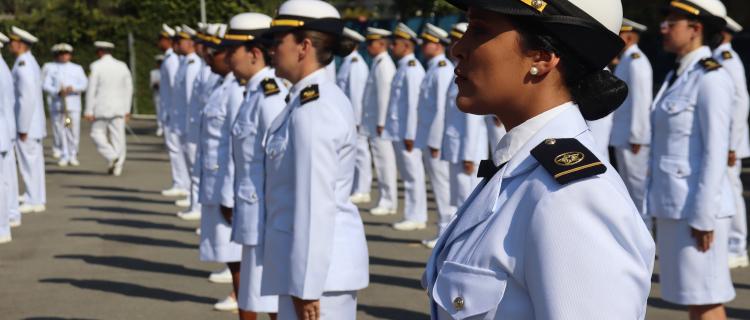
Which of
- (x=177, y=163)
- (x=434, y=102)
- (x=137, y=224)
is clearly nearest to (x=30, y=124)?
(x=137, y=224)

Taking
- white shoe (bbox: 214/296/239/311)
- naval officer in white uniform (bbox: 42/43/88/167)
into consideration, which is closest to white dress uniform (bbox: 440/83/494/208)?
white shoe (bbox: 214/296/239/311)

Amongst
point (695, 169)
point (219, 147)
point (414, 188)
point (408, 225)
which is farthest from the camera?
point (414, 188)

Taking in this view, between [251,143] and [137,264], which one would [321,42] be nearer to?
[251,143]

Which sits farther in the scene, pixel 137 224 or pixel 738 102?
pixel 137 224

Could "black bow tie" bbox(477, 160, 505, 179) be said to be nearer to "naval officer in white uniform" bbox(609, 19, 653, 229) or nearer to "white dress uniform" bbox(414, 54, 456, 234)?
"naval officer in white uniform" bbox(609, 19, 653, 229)

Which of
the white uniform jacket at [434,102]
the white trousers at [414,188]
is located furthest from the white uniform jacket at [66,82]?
the white uniform jacket at [434,102]

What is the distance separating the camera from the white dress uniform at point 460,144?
32.4 ft

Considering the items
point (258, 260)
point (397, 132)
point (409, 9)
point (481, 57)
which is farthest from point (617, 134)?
point (409, 9)

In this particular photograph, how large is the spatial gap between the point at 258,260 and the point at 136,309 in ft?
8.49

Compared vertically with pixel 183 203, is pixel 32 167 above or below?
above

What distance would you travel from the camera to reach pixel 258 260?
18.3 feet

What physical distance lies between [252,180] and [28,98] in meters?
8.03

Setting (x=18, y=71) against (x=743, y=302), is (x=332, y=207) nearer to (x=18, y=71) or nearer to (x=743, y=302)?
(x=743, y=302)

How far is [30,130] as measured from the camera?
1301 centimetres
